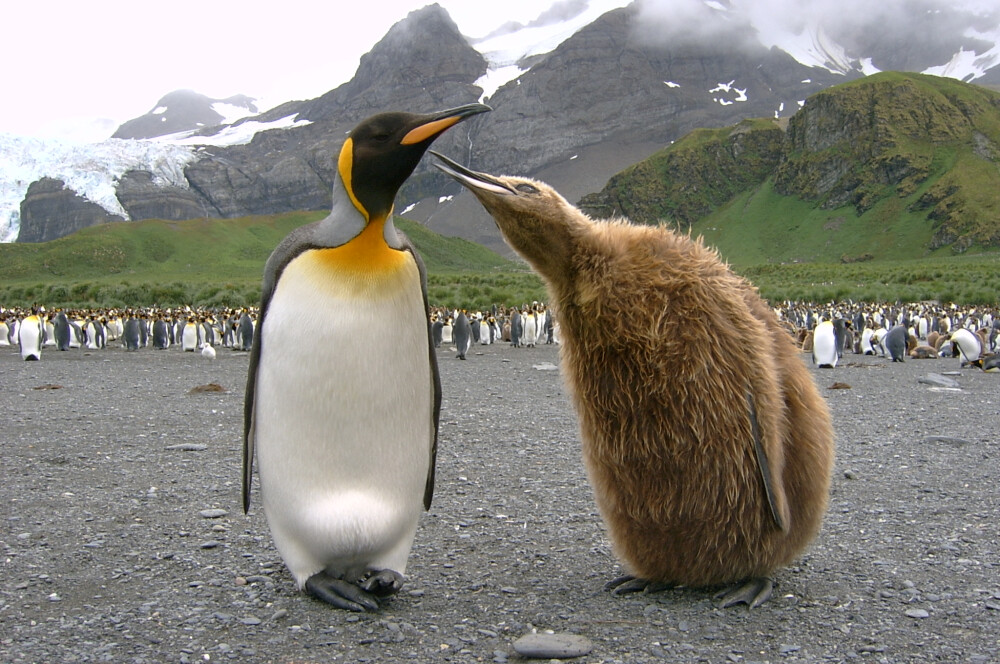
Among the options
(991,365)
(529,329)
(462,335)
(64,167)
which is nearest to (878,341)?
(991,365)

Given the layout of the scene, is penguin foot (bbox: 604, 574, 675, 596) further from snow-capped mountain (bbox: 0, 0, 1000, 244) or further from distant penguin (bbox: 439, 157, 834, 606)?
snow-capped mountain (bbox: 0, 0, 1000, 244)

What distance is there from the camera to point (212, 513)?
14.5 ft

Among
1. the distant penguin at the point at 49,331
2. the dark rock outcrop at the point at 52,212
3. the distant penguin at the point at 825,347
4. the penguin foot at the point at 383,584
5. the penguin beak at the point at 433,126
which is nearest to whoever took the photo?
the penguin beak at the point at 433,126

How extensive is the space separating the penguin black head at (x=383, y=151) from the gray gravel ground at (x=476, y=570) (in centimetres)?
156

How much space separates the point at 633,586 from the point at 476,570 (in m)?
0.72

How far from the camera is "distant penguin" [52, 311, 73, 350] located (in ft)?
73.0

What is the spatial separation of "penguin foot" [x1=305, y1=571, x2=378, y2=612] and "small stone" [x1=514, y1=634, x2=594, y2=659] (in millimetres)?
664

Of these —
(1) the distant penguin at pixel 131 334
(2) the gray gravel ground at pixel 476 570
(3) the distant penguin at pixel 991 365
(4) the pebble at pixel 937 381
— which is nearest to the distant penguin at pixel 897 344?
(3) the distant penguin at pixel 991 365

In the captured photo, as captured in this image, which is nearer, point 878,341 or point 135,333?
point 878,341

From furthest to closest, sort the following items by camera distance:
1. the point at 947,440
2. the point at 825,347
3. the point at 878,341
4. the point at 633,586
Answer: the point at 878,341, the point at 825,347, the point at 947,440, the point at 633,586

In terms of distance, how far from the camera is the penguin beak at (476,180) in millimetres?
2572

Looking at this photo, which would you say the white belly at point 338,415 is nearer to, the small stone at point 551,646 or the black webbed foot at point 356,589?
the black webbed foot at point 356,589

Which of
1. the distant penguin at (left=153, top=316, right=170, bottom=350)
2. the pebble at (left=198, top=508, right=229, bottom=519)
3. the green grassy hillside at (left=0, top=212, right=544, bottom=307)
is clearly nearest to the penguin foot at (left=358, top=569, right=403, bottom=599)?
the pebble at (left=198, top=508, right=229, bottom=519)

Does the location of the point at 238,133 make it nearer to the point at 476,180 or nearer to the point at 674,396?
the point at 476,180
